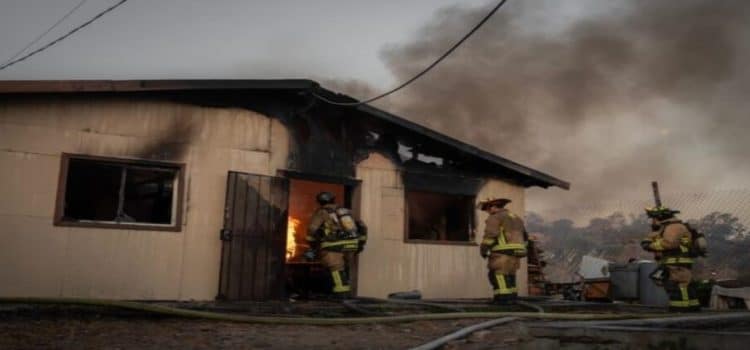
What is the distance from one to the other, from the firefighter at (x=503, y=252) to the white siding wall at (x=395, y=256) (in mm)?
1875

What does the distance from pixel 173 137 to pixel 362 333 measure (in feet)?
17.2

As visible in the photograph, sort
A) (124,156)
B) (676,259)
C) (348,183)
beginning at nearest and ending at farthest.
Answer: (124,156) < (676,259) < (348,183)

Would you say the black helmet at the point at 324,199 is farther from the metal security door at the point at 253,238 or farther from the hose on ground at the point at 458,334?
the hose on ground at the point at 458,334

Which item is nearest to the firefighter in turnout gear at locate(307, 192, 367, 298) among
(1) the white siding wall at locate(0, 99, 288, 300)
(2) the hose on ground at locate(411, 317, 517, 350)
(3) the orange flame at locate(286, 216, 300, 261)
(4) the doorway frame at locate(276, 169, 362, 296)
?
(4) the doorway frame at locate(276, 169, 362, 296)

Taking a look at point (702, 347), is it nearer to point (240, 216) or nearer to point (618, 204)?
point (240, 216)

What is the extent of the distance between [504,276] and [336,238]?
274cm

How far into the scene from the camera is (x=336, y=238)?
31.3ft

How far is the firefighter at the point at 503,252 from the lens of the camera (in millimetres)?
9445

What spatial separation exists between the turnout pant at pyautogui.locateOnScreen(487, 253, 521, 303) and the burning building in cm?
198

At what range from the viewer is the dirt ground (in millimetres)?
4586

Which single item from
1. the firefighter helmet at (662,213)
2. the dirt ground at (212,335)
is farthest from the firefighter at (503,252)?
the dirt ground at (212,335)

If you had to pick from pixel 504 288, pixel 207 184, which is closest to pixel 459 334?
pixel 504 288

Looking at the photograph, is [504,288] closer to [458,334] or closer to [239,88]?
[458,334]

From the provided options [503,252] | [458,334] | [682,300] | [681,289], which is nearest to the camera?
[458,334]
